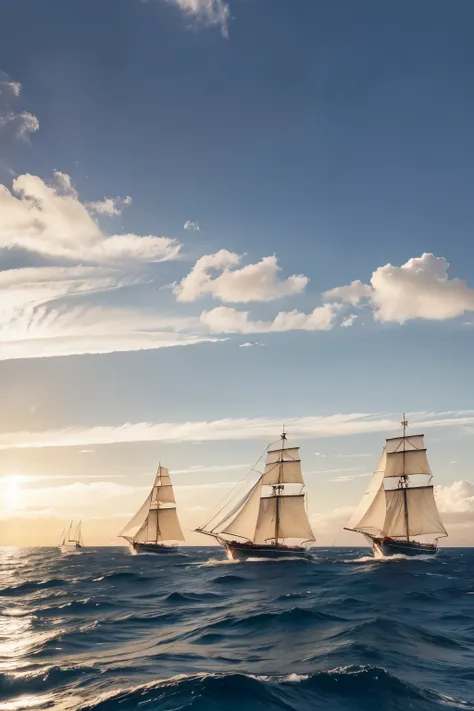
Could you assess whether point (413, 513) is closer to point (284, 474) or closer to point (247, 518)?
point (284, 474)

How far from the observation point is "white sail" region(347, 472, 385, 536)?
100688mm

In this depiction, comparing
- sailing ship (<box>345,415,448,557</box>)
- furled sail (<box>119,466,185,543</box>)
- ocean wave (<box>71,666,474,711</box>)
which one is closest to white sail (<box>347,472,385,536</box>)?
sailing ship (<box>345,415,448,557</box>)

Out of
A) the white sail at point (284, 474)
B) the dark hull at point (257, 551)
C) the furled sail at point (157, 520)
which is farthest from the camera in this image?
the furled sail at point (157, 520)

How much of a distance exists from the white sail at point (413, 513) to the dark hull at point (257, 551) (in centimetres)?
1976

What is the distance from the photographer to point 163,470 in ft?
467

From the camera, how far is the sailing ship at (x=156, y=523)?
13625 centimetres

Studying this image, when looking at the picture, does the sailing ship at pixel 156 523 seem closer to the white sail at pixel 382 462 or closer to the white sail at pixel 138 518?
the white sail at pixel 138 518

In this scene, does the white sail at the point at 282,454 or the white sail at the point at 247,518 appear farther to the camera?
the white sail at the point at 282,454

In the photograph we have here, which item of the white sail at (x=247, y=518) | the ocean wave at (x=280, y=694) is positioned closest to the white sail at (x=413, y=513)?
the white sail at (x=247, y=518)

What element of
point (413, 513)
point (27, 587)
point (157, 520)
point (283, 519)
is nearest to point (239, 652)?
point (27, 587)

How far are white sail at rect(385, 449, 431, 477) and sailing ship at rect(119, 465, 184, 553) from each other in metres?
58.0

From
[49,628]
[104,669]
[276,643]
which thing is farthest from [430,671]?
[49,628]

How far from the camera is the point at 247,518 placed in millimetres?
97750

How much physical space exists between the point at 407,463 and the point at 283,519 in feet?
91.2
